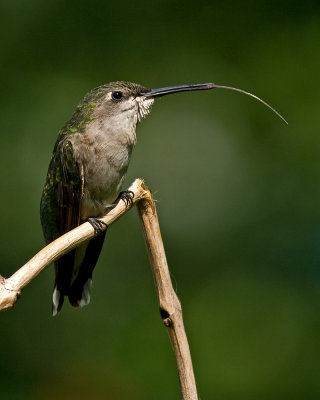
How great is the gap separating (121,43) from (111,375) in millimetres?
2452

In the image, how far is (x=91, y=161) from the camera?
12.9 feet

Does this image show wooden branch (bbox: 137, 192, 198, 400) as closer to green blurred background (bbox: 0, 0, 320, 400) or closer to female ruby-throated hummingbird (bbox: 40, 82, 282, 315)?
female ruby-throated hummingbird (bbox: 40, 82, 282, 315)

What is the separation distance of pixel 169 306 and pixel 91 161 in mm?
1597

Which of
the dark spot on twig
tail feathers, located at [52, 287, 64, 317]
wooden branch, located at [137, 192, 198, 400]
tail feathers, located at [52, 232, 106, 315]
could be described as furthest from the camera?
tail feathers, located at [52, 232, 106, 315]

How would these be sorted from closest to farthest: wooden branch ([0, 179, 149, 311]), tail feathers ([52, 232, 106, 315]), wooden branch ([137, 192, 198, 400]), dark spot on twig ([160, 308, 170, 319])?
wooden branch ([0, 179, 149, 311]), wooden branch ([137, 192, 198, 400]), dark spot on twig ([160, 308, 170, 319]), tail feathers ([52, 232, 106, 315])

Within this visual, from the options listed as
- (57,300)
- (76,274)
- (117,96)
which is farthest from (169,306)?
(117,96)

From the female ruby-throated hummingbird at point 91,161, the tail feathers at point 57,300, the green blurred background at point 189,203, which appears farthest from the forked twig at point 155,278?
the green blurred background at point 189,203

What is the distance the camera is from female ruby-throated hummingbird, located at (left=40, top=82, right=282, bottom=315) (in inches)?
153

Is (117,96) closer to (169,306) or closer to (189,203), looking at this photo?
(189,203)

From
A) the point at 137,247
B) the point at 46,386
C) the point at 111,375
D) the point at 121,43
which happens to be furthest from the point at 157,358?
the point at 121,43

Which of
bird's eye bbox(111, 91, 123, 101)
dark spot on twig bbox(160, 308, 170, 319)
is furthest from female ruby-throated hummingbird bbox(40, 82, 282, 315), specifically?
dark spot on twig bbox(160, 308, 170, 319)

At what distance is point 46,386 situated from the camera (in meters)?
4.77

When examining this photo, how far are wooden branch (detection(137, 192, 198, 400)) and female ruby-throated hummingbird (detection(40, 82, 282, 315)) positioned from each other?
118 cm

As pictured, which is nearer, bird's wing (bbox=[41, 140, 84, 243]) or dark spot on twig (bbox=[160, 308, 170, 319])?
dark spot on twig (bbox=[160, 308, 170, 319])
